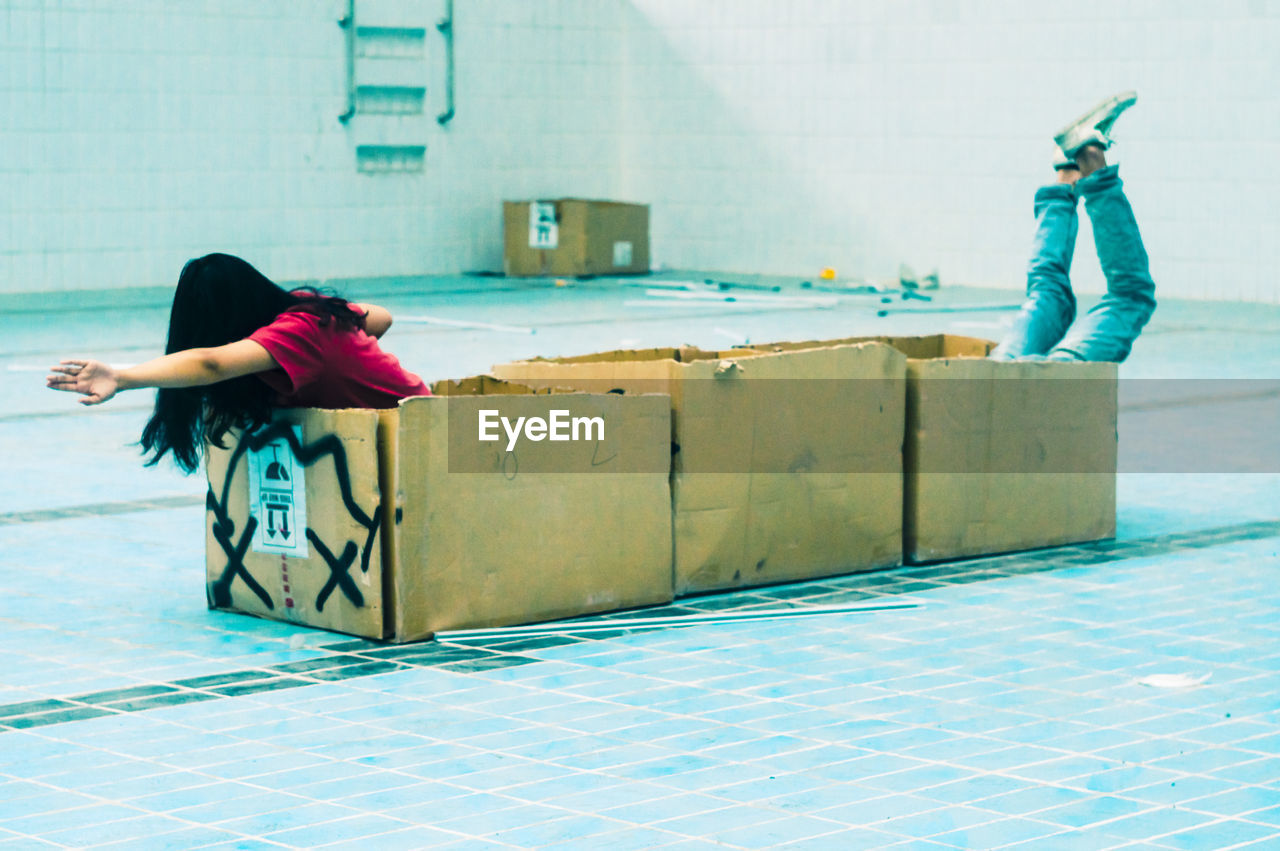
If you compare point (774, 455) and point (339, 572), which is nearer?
point (339, 572)

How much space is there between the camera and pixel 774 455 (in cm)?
514

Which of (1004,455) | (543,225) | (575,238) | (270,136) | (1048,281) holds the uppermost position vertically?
(270,136)

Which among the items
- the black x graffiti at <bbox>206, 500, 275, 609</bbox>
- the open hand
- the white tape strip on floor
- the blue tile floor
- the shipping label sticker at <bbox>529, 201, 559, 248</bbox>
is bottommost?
the blue tile floor

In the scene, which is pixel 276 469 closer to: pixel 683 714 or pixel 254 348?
pixel 254 348

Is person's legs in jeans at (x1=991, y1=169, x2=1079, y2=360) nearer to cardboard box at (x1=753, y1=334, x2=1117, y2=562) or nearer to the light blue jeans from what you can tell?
the light blue jeans

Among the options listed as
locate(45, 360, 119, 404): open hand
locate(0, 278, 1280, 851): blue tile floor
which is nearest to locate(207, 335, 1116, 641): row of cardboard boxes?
locate(0, 278, 1280, 851): blue tile floor

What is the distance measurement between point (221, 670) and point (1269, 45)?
11353 millimetres

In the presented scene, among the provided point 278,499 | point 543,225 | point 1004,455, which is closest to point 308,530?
point 278,499

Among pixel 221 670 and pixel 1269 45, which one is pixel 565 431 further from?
pixel 1269 45

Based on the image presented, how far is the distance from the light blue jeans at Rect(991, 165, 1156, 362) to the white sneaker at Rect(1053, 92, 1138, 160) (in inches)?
4.1

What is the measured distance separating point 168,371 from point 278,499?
0.53 metres

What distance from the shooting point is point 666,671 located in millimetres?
4332

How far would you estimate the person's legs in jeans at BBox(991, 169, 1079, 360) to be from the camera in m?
6.19

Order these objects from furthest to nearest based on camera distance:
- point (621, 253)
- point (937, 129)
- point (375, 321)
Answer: point (621, 253) → point (937, 129) → point (375, 321)
